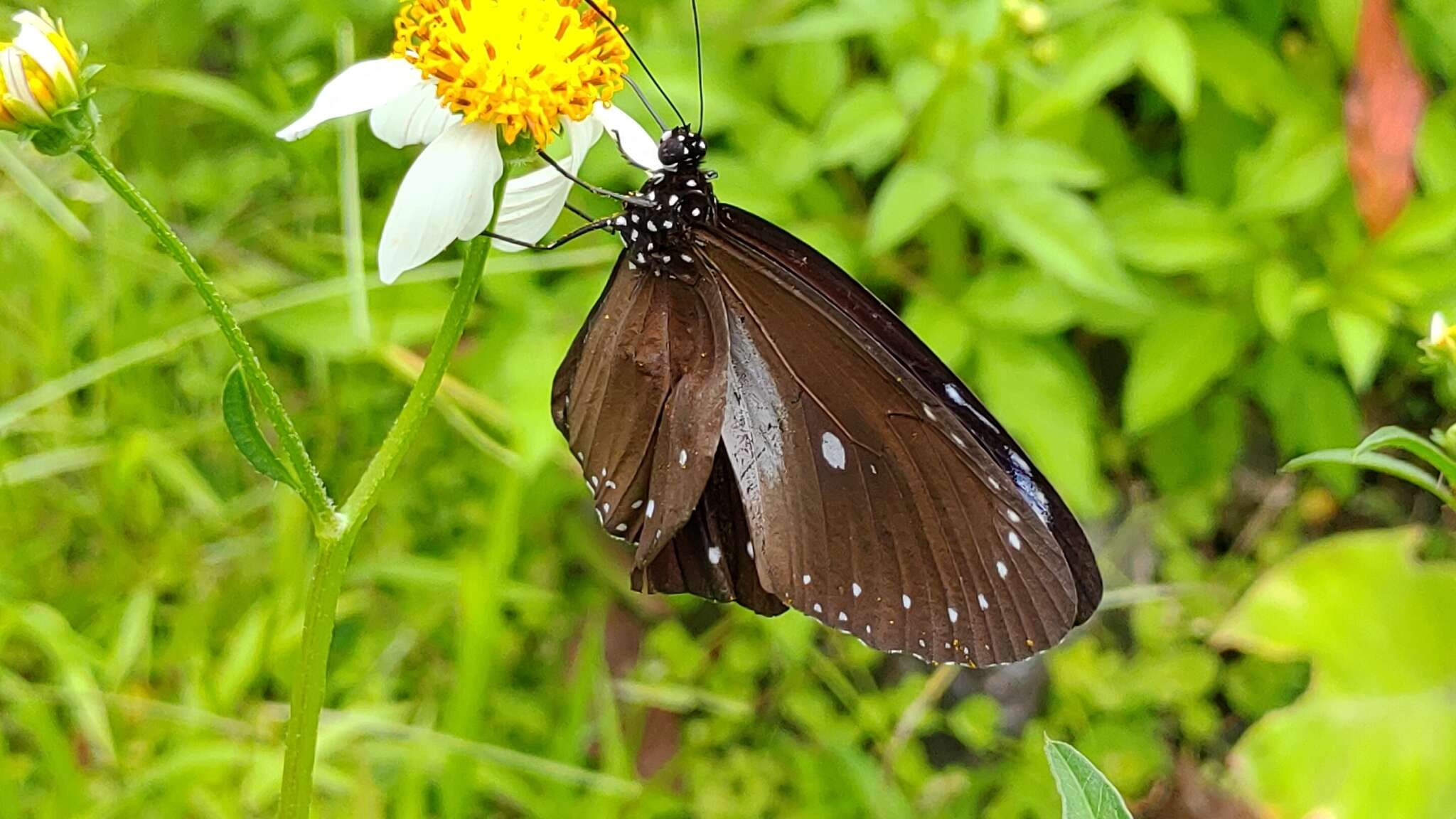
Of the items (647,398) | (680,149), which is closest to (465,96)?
(680,149)

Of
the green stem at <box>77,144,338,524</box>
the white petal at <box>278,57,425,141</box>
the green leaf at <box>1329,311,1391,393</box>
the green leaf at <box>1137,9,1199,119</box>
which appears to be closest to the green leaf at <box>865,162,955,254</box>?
the green leaf at <box>1137,9,1199,119</box>

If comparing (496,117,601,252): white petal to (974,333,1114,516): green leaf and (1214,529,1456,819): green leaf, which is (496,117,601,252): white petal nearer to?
(974,333,1114,516): green leaf

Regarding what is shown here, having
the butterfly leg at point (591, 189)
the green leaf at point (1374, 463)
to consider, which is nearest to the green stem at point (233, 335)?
the butterfly leg at point (591, 189)

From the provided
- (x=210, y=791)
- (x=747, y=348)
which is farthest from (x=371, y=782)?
(x=747, y=348)

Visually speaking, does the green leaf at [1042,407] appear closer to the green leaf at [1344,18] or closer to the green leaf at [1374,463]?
the green leaf at [1344,18]

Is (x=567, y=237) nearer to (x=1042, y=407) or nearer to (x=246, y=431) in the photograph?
(x=246, y=431)
